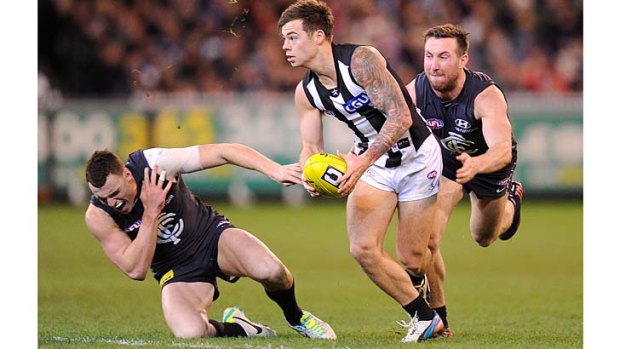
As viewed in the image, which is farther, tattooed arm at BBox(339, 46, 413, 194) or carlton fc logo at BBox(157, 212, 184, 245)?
carlton fc logo at BBox(157, 212, 184, 245)

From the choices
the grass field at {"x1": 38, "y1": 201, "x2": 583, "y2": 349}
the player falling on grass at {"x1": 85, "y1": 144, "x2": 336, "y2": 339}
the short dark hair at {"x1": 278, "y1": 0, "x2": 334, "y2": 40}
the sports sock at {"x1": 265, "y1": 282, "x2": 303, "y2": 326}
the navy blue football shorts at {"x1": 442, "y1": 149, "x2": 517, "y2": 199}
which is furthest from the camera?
the navy blue football shorts at {"x1": 442, "y1": 149, "x2": 517, "y2": 199}

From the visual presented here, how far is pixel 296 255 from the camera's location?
1158 centimetres

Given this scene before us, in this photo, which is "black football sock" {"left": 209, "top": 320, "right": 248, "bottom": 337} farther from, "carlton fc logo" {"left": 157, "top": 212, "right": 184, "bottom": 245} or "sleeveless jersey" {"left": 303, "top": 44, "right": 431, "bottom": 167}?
"sleeveless jersey" {"left": 303, "top": 44, "right": 431, "bottom": 167}

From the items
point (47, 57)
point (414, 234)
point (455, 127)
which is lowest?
point (414, 234)

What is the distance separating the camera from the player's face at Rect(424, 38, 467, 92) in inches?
259

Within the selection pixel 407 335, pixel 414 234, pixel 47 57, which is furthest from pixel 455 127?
pixel 47 57

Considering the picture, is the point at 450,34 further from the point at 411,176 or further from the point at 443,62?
the point at 411,176

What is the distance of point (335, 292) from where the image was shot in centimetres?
911

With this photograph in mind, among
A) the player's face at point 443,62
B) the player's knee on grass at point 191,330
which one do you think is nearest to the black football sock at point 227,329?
the player's knee on grass at point 191,330

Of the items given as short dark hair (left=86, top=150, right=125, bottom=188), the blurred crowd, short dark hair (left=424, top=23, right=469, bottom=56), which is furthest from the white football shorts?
the blurred crowd

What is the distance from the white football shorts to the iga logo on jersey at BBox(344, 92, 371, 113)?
0.43 m
